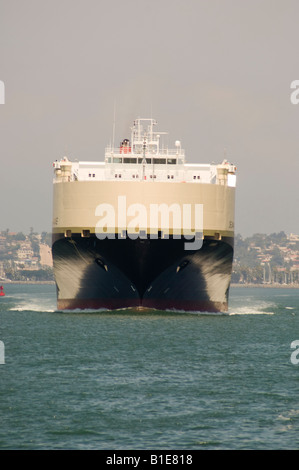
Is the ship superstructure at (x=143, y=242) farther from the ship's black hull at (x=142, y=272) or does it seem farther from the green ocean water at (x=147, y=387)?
the green ocean water at (x=147, y=387)

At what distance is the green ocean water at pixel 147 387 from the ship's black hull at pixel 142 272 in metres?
3.37

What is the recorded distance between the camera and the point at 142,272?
5000 centimetres

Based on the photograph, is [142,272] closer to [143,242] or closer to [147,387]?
[143,242]

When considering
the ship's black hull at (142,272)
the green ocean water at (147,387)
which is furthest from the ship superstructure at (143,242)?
the green ocean water at (147,387)

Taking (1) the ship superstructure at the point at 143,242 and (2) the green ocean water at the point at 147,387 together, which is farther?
(1) the ship superstructure at the point at 143,242

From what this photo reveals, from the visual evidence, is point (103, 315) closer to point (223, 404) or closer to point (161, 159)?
point (161, 159)

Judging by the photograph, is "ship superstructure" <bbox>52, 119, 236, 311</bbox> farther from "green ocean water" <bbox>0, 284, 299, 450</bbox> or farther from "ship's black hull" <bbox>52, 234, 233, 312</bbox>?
"green ocean water" <bbox>0, 284, 299, 450</bbox>

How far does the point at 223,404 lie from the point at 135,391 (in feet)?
10.4

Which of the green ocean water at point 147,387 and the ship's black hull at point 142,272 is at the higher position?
the ship's black hull at point 142,272

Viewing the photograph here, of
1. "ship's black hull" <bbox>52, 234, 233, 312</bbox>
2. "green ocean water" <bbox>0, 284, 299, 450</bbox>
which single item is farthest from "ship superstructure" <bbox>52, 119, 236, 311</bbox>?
"green ocean water" <bbox>0, 284, 299, 450</bbox>

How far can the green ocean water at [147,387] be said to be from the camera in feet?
73.3

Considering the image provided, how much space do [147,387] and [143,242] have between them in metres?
21.3

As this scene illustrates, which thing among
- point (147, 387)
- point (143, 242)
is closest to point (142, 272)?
point (143, 242)

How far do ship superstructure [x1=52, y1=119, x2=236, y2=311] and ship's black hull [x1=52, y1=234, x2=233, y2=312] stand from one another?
0.19ft
